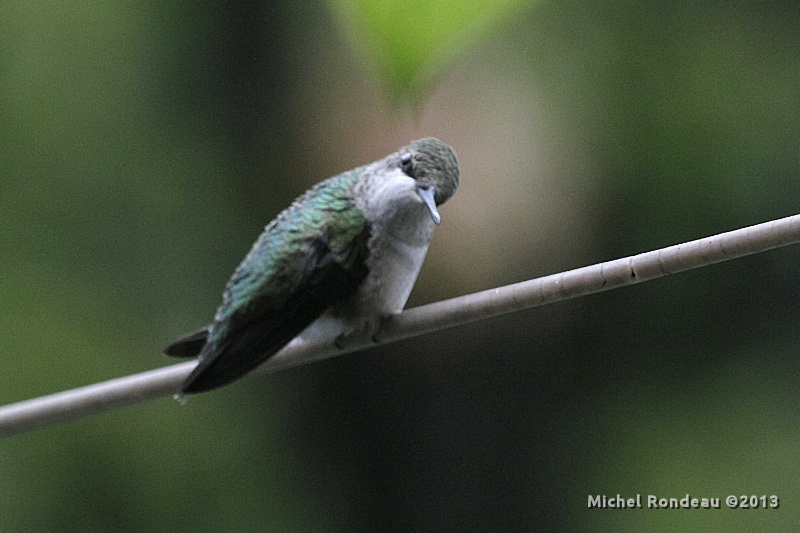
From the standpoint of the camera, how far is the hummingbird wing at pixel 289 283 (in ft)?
2.96

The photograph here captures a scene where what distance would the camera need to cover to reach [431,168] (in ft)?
2.96

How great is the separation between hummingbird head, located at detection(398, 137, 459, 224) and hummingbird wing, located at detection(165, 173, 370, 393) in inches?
3.6

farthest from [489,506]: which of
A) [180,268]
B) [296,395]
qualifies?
[180,268]

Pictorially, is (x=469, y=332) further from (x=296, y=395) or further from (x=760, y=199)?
(x=760, y=199)

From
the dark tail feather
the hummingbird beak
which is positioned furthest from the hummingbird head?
A: the dark tail feather

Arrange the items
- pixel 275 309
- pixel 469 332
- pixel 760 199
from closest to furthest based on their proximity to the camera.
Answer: pixel 275 309 < pixel 760 199 < pixel 469 332

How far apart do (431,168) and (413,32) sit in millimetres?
153

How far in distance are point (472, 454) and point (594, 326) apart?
270mm

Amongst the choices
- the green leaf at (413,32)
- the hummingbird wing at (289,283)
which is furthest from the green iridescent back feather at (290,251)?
the green leaf at (413,32)

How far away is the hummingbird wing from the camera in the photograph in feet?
2.96

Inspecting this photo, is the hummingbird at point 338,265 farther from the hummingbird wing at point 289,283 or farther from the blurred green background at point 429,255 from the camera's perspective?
the blurred green background at point 429,255

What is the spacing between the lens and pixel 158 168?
1.45m

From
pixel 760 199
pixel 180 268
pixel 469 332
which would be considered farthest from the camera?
pixel 180 268

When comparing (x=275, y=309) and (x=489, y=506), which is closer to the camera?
(x=275, y=309)
